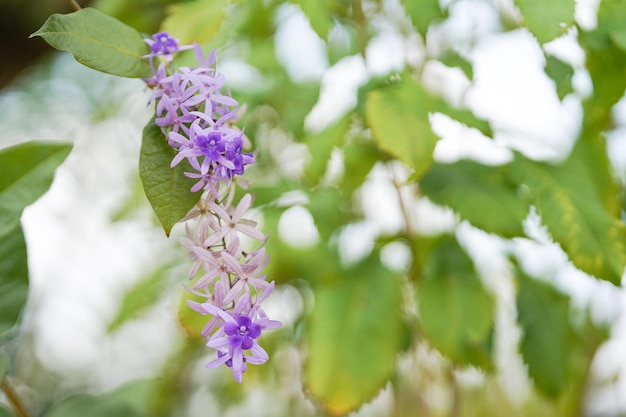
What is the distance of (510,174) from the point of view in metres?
0.76

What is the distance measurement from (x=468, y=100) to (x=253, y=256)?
56 cm

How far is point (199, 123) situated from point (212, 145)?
5cm

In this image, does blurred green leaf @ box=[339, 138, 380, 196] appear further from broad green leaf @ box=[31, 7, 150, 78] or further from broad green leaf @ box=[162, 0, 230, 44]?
broad green leaf @ box=[31, 7, 150, 78]

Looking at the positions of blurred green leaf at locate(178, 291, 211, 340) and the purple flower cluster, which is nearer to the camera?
the purple flower cluster

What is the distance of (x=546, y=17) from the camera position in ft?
1.74

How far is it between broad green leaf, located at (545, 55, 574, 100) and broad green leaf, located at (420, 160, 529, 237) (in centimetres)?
15

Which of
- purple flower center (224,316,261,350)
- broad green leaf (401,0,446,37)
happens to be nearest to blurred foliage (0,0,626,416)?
broad green leaf (401,0,446,37)

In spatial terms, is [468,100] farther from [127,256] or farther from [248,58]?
[127,256]

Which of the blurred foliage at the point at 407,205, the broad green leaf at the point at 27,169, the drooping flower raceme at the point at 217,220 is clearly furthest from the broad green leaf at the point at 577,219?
the broad green leaf at the point at 27,169

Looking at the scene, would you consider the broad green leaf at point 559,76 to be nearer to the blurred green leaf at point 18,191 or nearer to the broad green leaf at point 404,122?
the broad green leaf at point 404,122

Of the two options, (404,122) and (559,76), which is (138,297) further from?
(559,76)

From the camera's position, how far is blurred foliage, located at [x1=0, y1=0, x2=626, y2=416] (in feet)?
2.02

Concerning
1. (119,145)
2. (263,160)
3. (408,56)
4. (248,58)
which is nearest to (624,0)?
(408,56)

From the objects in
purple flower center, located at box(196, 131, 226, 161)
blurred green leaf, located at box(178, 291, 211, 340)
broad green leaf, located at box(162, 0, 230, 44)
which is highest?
purple flower center, located at box(196, 131, 226, 161)
